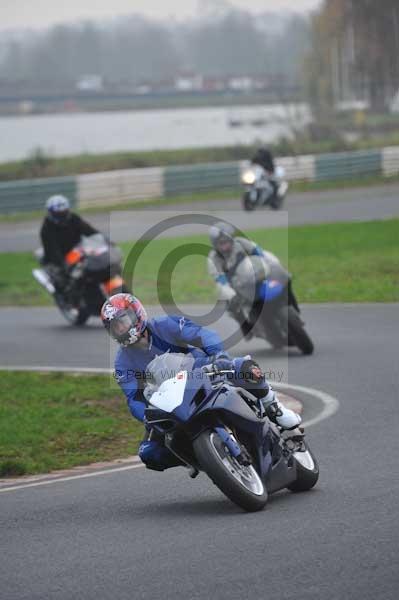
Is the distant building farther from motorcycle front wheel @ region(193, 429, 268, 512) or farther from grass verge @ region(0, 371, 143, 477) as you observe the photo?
motorcycle front wheel @ region(193, 429, 268, 512)

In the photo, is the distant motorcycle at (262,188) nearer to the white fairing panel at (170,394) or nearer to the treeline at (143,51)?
the white fairing panel at (170,394)

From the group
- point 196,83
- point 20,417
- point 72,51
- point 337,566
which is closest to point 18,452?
point 20,417

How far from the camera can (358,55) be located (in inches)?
2144

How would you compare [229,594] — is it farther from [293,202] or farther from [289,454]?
[293,202]

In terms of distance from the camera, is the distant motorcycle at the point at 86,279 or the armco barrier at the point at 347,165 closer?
the distant motorcycle at the point at 86,279

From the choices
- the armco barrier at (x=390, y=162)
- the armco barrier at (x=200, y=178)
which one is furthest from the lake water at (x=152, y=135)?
the armco barrier at (x=200, y=178)

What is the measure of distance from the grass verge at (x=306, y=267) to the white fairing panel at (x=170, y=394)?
36.8ft

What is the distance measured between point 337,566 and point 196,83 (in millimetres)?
136111

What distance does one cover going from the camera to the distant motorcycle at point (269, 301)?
13.7 meters

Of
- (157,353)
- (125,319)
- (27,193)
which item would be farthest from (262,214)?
(125,319)

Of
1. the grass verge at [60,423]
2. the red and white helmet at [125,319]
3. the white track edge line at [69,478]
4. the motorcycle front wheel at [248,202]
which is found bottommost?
the motorcycle front wheel at [248,202]

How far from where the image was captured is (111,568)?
21.1 feet

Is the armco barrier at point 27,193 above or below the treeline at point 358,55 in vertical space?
below

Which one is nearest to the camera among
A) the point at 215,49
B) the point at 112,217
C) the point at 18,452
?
the point at 18,452
